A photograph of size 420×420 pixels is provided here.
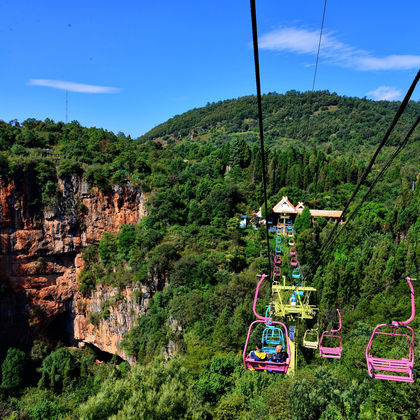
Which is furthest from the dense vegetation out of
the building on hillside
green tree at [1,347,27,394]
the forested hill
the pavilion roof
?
the forested hill

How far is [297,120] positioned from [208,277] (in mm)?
70350

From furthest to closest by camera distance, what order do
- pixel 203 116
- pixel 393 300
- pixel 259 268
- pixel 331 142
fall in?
pixel 203 116, pixel 331 142, pixel 259 268, pixel 393 300

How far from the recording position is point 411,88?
95.9 inches

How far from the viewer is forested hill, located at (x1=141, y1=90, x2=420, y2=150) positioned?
74312 mm

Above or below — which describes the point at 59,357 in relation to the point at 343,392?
below

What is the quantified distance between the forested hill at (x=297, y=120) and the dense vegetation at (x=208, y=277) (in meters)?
25.8

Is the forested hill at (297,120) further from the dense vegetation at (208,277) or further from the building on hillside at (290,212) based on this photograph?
the building on hillside at (290,212)

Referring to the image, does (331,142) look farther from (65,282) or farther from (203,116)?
(65,282)

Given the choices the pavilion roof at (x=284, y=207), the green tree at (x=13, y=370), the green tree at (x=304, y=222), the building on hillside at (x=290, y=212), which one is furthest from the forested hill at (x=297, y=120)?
the green tree at (x=13, y=370)

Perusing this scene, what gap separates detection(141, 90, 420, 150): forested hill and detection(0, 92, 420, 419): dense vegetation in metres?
25.8

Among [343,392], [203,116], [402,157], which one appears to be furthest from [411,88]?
[203,116]

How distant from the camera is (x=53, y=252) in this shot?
117 feet

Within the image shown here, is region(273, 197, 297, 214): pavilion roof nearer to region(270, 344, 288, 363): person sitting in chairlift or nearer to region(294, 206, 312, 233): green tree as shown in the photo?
region(294, 206, 312, 233): green tree

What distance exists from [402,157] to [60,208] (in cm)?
4323
